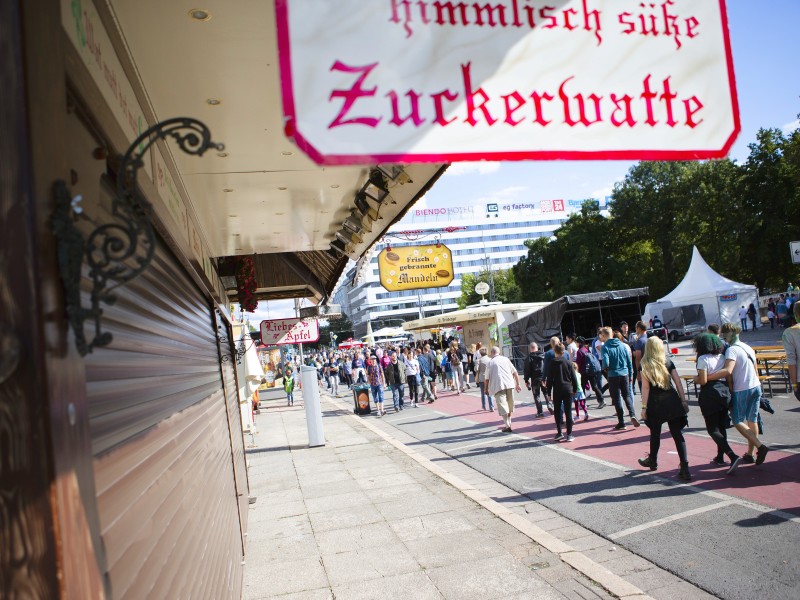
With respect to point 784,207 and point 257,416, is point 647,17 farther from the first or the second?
point 784,207

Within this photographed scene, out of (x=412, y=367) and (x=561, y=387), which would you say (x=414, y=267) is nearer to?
(x=412, y=367)

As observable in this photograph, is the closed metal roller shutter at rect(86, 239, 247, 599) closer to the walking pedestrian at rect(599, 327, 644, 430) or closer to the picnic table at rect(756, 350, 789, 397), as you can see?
the walking pedestrian at rect(599, 327, 644, 430)

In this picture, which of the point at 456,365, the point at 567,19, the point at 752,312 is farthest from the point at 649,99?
the point at 752,312

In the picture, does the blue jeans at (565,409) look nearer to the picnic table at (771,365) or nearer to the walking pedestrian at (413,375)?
the picnic table at (771,365)

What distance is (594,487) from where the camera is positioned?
781 cm

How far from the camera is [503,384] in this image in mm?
12594

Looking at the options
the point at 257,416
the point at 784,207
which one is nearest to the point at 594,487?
the point at 257,416

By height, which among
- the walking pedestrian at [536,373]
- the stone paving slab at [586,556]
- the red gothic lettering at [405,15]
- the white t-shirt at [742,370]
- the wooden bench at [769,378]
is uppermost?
the red gothic lettering at [405,15]

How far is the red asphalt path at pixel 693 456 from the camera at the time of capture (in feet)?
21.8

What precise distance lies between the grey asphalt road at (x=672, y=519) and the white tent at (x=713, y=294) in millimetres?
25057

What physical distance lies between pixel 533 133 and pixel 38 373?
61.7 inches

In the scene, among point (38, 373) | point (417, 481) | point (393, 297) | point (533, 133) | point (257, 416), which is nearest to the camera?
point (38, 373)

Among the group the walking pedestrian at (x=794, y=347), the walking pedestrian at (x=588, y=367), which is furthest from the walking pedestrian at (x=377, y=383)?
the walking pedestrian at (x=794, y=347)

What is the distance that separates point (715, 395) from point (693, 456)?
1.65 metres
